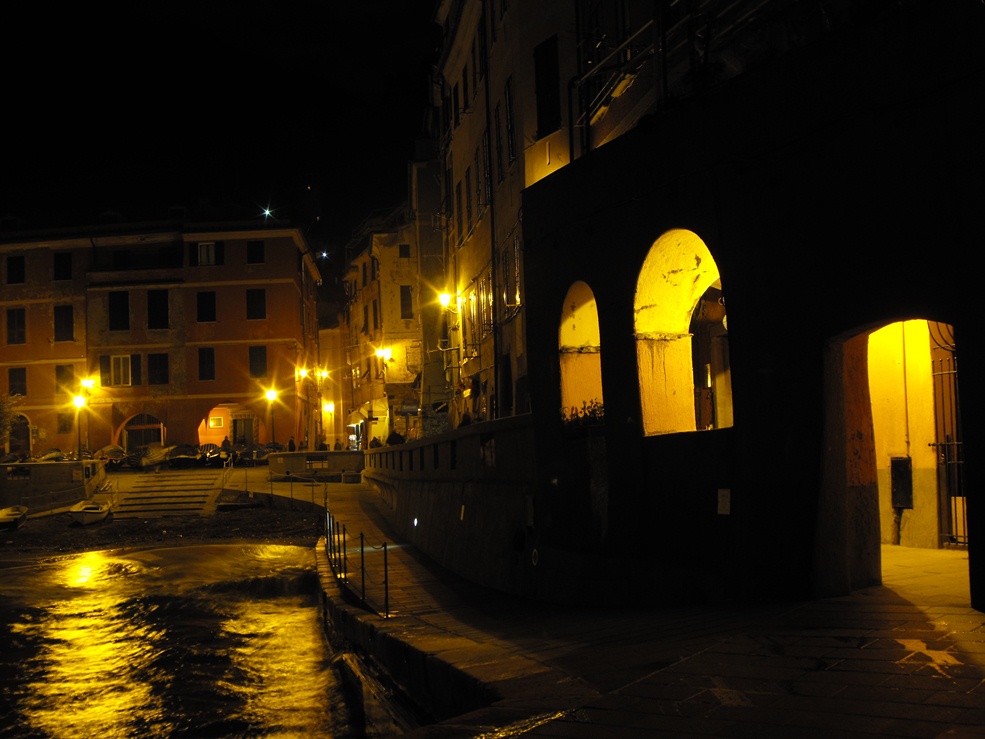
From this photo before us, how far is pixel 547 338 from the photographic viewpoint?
1324 centimetres

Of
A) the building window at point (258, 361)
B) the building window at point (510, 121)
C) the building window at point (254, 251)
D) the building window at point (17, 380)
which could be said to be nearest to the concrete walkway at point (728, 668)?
the building window at point (510, 121)

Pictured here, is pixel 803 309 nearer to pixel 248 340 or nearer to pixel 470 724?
pixel 470 724

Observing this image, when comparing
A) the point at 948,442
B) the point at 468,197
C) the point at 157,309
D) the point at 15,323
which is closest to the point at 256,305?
the point at 157,309

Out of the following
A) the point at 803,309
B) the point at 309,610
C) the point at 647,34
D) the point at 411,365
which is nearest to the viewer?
the point at 803,309

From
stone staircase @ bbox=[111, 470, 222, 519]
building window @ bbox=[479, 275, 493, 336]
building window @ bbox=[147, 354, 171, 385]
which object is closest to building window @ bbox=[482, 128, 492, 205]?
building window @ bbox=[479, 275, 493, 336]

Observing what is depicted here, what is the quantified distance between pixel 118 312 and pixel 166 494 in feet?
59.0

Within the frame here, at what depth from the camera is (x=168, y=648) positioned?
60.8 ft

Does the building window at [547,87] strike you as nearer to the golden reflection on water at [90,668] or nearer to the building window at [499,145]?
the building window at [499,145]

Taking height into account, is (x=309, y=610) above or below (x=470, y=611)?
below

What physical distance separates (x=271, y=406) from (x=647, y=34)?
142 ft

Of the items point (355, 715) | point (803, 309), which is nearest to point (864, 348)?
point (803, 309)

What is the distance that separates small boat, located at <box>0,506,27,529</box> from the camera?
37.7 m

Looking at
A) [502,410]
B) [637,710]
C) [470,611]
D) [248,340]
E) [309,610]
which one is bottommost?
[309,610]

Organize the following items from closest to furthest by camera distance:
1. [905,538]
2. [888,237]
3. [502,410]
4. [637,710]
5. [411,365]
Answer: [637,710] → [888,237] → [905,538] → [502,410] → [411,365]
